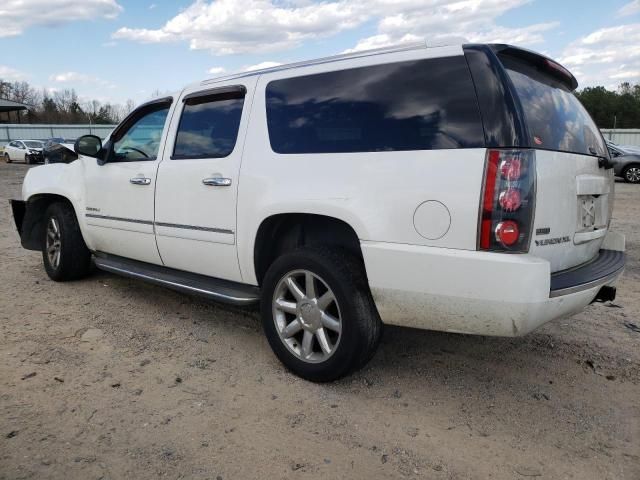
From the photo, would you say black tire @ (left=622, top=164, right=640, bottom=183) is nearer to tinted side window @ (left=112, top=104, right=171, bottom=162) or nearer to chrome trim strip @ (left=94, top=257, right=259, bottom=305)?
tinted side window @ (left=112, top=104, right=171, bottom=162)

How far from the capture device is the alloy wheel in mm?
3084

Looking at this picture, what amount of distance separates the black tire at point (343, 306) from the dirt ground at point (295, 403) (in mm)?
149

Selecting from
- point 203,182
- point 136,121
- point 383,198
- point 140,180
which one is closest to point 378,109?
point 383,198

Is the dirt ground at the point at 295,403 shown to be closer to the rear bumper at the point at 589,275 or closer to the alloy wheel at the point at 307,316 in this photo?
the alloy wheel at the point at 307,316

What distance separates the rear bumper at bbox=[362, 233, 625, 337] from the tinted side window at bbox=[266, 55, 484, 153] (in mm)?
558

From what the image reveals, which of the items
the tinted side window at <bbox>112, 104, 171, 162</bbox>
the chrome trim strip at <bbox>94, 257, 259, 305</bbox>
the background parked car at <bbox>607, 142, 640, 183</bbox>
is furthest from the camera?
the background parked car at <bbox>607, 142, 640, 183</bbox>

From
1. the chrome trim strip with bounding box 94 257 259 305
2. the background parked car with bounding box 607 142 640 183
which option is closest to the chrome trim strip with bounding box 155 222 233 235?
the chrome trim strip with bounding box 94 257 259 305

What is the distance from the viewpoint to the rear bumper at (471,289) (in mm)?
2447

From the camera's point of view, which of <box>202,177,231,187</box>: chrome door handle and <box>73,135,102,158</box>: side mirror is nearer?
<box>202,177,231,187</box>: chrome door handle

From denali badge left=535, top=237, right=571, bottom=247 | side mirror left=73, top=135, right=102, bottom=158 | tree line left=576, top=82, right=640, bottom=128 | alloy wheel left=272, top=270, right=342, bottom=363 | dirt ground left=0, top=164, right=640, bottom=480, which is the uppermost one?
tree line left=576, top=82, right=640, bottom=128

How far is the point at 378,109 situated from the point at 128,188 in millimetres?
2420

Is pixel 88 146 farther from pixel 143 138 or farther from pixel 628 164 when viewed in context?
pixel 628 164

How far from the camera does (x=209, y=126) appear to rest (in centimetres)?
383

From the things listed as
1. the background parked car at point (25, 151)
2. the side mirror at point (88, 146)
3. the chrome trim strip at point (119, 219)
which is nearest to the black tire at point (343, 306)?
the chrome trim strip at point (119, 219)
